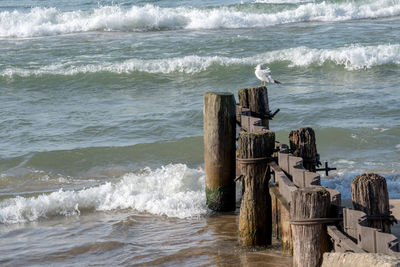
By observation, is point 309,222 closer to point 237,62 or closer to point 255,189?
point 255,189

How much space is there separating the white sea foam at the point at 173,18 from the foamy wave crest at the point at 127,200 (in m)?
17.7

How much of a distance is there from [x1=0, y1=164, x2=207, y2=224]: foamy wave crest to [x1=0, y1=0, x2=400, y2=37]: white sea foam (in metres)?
17.7

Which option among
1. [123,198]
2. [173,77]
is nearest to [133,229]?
[123,198]

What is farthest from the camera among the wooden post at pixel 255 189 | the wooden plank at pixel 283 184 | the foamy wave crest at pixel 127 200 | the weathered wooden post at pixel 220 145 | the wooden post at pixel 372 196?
the foamy wave crest at pixel 127 200

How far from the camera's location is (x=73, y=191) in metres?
8.64

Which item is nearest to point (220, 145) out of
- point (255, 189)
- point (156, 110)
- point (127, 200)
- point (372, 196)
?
point (255, 189)

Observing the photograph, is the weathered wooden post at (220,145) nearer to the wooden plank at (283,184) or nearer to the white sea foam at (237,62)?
the wooden plank at (283,184)

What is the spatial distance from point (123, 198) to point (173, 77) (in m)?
9.51

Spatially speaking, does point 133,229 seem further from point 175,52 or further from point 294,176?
point 175,52

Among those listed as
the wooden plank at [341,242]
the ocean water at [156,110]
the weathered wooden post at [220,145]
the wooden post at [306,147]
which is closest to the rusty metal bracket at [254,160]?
the wooden post at [306,147]

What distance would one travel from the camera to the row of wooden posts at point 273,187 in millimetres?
4324

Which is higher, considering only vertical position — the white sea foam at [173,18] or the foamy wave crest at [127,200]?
the white sea foam at [173,18]

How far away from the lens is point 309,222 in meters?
4.36

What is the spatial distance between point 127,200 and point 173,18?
19410 millimetres
